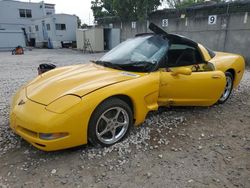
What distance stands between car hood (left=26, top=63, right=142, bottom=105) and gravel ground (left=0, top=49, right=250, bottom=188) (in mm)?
670

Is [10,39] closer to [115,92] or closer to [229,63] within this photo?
[229,63]

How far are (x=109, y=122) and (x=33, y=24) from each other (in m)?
28.6

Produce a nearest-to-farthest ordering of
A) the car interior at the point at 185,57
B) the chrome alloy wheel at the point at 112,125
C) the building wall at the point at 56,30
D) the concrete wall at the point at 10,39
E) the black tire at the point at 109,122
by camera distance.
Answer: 1. the black tire at the point at 109,122
2. the chrome alloy wheel at the point at 112,125
3. the car interior at the point at 185,57
4. the concrete wall at the point at 10,39
5. the building wall at the point at 56,30

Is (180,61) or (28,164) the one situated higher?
(180,61)

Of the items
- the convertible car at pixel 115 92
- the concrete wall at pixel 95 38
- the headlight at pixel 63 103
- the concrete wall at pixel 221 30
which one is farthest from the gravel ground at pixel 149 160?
the concrete wall at pixel 95 38

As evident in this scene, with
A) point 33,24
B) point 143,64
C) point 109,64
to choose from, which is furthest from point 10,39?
point 143,64

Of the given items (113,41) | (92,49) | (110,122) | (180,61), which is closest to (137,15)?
(113,41)

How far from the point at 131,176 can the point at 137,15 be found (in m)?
14.6

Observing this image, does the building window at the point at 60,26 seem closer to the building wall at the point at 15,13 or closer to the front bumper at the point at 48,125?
the building wall at the point at 15,13

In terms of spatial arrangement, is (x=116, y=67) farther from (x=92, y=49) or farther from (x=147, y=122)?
(x=92, y=49)

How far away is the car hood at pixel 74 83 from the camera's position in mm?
2385

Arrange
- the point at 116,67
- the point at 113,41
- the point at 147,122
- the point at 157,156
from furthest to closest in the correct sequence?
the point at 113,41
the point at 147,122
the point at 116,67
the point at 157,156

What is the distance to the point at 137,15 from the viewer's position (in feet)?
50.0

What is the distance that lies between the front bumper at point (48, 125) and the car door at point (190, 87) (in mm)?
1343
